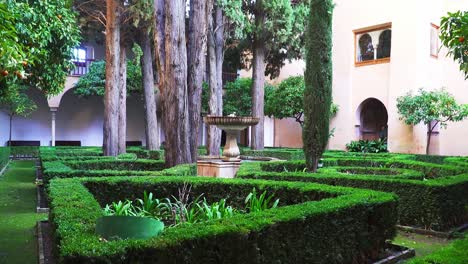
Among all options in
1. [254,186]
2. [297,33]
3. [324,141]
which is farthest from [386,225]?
[297,33]

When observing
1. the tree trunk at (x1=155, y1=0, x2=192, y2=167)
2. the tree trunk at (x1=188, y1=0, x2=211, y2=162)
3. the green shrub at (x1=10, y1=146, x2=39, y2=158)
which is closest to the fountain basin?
the tree trunk at (x1=155, y1=0, x2=192, y2=167)

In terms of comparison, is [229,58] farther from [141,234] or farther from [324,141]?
[141,234]

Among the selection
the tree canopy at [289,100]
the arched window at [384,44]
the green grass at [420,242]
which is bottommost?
the green grass at [420,242]

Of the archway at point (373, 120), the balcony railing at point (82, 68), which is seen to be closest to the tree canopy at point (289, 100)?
the archway at point (373, 120)

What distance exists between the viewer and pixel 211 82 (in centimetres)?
A: 1692

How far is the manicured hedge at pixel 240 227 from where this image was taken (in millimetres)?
2877

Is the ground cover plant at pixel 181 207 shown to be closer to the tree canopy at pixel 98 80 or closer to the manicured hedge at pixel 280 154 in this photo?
the manicured hedge at pixel 280 154

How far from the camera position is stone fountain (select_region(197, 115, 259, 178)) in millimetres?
10125

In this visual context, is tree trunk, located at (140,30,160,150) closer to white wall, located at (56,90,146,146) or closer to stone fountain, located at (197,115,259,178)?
stone fountain, located at (197,115,259,178)

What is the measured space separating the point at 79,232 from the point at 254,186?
319 cm

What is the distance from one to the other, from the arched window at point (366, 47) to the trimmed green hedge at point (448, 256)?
1910cm

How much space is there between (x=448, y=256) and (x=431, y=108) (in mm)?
16032

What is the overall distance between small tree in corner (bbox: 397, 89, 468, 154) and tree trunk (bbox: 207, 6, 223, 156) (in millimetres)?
7954

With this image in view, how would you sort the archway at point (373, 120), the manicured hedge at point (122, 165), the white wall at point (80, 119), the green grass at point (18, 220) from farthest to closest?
the white wall at point (80, 119) < the archway at point (373, 120) < the manicured hedge at point (122, 165) < the green grass at point (18, 220)
